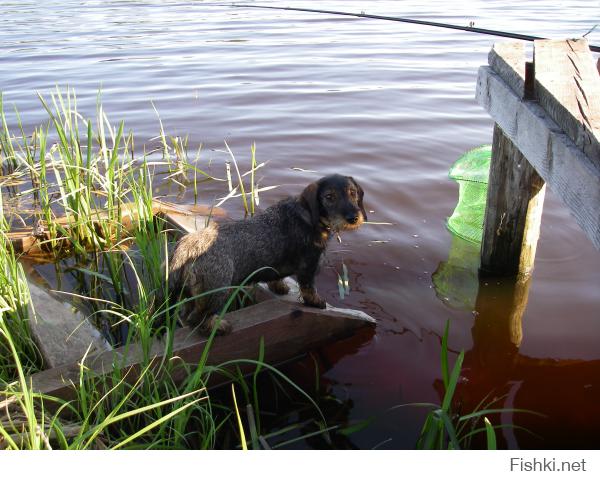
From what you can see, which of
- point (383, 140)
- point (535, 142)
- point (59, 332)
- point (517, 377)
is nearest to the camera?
point (535, 142)

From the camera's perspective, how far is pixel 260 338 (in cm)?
369

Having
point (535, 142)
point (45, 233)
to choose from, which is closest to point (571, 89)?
point (535, 142)

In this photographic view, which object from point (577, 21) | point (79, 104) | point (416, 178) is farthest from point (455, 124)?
point (577, 21)

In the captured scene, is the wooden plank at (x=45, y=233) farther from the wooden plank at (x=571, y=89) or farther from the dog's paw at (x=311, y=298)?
the wooden plank at (x=571, y=89)

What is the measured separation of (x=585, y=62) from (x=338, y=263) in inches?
101

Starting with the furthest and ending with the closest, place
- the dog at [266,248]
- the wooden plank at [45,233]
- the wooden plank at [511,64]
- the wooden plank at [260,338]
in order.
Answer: the wooden plank at [45,233], the dog at [266,248], the wooden plank at [511,64], the wooden plank at [260,338]

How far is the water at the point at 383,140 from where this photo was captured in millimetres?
3805

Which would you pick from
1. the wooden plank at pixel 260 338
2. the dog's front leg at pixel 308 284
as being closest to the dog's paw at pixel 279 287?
the dog's front leg at pixel 308 284

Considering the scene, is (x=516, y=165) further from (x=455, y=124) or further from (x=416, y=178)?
(x=455, y=124)

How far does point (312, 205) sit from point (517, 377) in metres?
1.73

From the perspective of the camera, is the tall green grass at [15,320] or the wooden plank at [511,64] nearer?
the tall green grass at [15,320]

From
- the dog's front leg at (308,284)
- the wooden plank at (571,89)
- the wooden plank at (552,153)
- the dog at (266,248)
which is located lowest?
the dog's front leg at (308,284)

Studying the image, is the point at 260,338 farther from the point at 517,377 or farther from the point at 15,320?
the point at 517,377

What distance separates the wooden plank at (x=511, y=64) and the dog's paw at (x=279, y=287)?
2.05 metres
